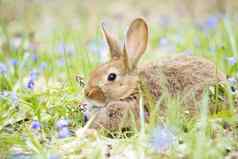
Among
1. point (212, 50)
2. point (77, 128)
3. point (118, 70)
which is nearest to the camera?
point (77, 128)

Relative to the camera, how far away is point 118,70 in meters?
4.91

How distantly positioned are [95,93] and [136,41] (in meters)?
0.68

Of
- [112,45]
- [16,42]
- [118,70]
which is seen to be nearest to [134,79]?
[118,70]

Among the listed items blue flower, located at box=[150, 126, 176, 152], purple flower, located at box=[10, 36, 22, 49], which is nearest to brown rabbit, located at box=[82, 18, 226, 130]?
blue flower, located at box=[150, 126, 176, 152]

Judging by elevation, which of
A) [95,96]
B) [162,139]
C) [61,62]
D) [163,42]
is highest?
[163,42]

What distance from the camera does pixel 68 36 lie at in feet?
30.2

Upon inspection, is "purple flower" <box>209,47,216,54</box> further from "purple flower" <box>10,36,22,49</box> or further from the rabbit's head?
"purple flower" <box>10,36,22,49</box>

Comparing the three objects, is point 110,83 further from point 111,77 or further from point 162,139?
point 162,139

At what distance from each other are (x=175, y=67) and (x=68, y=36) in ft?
14.1

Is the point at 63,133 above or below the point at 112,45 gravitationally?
below

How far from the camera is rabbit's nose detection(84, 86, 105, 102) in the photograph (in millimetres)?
4610

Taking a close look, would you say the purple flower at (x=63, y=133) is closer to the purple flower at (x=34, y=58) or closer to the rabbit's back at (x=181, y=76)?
the rabbit's back at (x=181, y=76)

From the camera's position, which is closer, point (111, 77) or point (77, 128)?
point (77, 128)

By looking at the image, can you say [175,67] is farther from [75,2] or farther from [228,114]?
[75,2]
